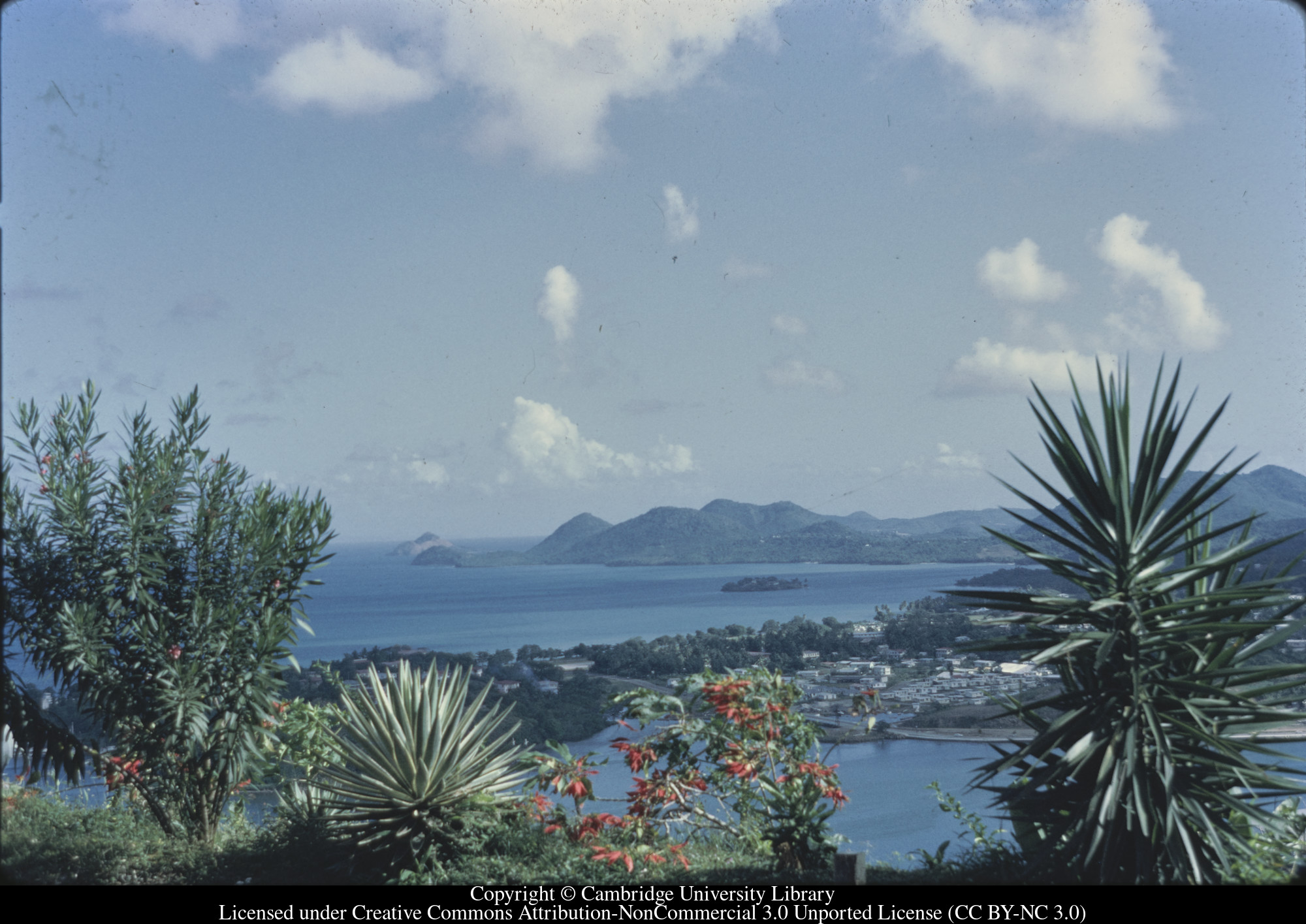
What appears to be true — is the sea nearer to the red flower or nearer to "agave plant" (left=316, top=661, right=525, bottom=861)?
the red flower

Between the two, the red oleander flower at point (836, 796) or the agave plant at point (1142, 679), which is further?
the red oleander flower at point (836, 796)

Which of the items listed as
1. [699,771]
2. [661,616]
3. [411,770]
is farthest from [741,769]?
[661,616]

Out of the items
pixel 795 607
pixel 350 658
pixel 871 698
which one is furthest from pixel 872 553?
pixel 871 698

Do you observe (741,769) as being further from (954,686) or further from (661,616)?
(661,616)

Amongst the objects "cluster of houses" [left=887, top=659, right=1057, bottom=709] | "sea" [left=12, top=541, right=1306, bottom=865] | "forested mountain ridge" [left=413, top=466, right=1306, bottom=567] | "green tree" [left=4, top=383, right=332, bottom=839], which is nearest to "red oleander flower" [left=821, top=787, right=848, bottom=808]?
"sea" [left=12, top=541, right=1306, bottom=865]

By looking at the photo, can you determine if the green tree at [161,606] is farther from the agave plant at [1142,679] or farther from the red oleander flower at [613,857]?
the agave plant at [1142,679]

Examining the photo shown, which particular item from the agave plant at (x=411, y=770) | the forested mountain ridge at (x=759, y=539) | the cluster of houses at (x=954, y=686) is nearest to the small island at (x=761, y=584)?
the forested mountain ridge at (x=759, y=539)
